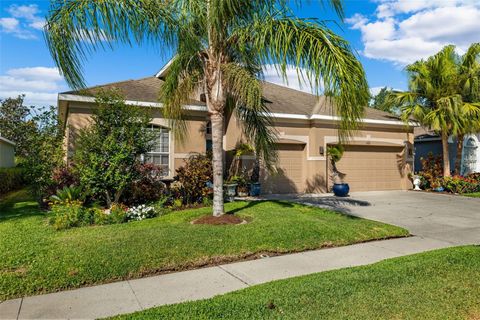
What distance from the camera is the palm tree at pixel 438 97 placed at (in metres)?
15.2

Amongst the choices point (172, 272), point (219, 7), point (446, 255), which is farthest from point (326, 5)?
point (172, 272)

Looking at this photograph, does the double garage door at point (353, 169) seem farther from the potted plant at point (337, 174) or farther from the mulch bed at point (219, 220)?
the mulch bed at point (219, 220)

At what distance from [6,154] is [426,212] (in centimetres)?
2573

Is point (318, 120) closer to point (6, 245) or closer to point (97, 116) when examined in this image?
point (97, 116)

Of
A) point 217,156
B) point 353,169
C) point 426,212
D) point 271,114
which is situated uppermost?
point 271,114

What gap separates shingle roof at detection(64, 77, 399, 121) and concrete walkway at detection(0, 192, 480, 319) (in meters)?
4.76

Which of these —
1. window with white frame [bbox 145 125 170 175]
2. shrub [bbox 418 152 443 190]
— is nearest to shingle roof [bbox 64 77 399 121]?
window with white frame [bbox 145 125 170 175]

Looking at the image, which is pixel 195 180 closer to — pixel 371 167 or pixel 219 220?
pixel 219 220

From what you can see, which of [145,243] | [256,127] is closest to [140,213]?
[145,243]

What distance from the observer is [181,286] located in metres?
4.71

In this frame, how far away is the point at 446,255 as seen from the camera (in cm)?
585

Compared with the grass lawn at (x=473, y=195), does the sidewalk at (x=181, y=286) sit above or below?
below

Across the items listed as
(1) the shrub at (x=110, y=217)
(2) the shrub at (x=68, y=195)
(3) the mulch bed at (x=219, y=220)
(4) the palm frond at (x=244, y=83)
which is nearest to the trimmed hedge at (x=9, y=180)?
(2) the shrub at (x=68, y=195)

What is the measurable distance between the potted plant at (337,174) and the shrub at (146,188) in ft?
24.4
